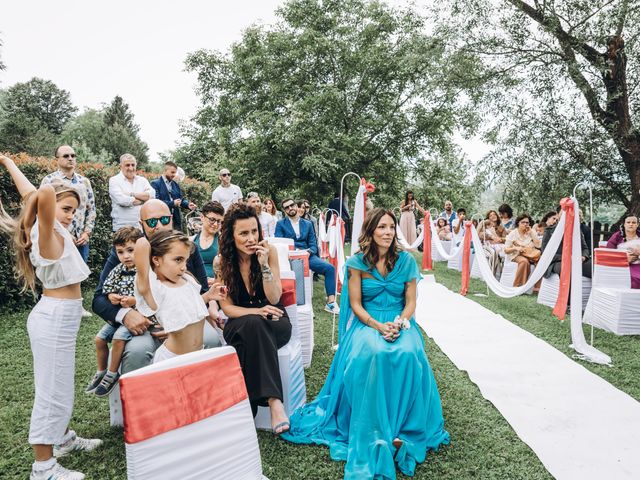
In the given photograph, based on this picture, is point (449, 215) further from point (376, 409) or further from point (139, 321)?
point (139, 321)

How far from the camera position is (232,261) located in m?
3.33

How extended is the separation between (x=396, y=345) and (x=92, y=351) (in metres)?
3.27

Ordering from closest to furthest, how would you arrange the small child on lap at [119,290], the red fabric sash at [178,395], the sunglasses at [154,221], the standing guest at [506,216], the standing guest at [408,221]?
the red fabric sash at [178,395] < the small child on lap at [119,290] < the sunglasses at [154,221] < the standing guest at [506,216] < the standing guest at [408,221]

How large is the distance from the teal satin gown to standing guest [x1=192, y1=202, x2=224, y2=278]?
6.56 ft

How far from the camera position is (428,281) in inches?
369

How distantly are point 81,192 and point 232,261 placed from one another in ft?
9.92

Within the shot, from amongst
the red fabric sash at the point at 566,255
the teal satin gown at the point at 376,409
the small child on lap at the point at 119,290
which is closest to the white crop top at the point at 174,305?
the small child on lap at the point at 119,290

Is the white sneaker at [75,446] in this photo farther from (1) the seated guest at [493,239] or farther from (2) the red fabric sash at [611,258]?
(1) the seated guest at [493,239]

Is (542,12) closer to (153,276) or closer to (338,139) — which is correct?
(338,139)

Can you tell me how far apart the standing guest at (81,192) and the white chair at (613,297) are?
621 centimetres

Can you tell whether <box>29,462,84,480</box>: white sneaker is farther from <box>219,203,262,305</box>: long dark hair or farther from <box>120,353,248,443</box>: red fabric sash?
<box>219,203,262,305</box>: long dark hair

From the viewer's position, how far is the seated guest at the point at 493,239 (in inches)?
392

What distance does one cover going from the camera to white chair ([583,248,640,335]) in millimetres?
5324

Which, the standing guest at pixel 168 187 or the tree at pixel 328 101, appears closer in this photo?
the standing guest at pixel 168 187
